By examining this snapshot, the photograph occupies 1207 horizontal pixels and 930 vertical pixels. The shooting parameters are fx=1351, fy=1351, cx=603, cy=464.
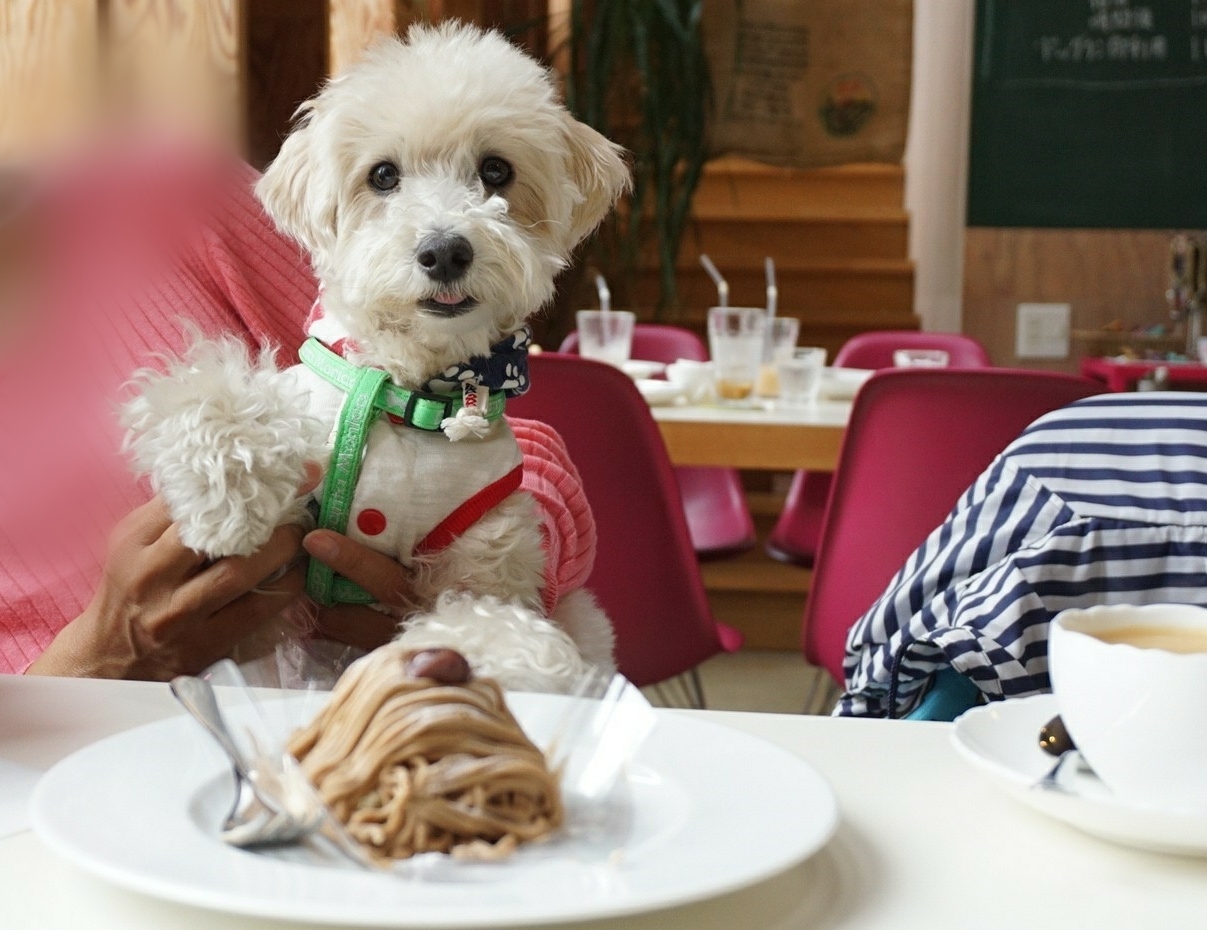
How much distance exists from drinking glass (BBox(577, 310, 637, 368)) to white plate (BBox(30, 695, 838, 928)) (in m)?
2.28

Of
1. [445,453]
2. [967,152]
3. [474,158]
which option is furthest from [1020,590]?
[967,152]

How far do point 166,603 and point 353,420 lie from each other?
0.60 ft

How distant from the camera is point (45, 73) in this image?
98 centimetres

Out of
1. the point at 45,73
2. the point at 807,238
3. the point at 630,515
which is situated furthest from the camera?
the point at 807,238

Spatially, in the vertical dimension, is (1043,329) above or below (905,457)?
below

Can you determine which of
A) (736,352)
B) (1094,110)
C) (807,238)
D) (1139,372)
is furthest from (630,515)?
(807,238)

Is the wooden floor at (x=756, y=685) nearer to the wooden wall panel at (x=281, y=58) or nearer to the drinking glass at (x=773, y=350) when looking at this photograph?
the drinking glass at (x=773, y=350)

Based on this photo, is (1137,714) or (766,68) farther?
(766,68)

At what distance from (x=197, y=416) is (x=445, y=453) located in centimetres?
16

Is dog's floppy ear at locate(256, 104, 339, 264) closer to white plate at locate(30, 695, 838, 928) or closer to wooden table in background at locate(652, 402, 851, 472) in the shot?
white plate at locate(30, 695, 838, 928)

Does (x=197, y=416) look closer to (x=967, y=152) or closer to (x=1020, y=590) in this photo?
(x=1020, y=590)

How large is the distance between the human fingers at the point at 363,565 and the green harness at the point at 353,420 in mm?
21

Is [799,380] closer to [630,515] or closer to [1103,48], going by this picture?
[630,515]

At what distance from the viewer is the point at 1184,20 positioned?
4402mm
